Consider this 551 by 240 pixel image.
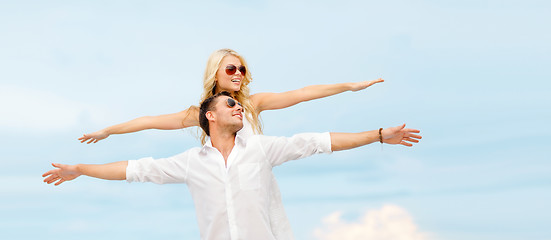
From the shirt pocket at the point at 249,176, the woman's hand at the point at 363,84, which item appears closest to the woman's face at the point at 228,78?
the woman's hand at the point at 363,84

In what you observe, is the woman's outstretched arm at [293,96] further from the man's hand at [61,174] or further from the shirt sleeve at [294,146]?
the man's hand at [61,174]

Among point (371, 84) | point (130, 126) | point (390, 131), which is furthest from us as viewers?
point (130, 126)

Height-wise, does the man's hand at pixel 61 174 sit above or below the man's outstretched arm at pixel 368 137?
above

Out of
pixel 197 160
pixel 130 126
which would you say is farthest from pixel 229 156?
pixel 130 126

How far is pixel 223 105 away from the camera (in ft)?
25.1

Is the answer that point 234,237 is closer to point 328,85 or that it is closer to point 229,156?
point 229,156

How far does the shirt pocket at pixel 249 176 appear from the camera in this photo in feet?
24.1

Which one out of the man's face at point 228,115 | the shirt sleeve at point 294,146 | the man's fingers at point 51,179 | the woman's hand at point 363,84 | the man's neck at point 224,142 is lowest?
the shirt sleeve at point 294,146

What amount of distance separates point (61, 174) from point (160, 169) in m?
1.37

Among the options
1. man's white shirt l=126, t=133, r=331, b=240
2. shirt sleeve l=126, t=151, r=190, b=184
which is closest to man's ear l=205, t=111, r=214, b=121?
man's white shirt l=126, t=133, r=331, b=240

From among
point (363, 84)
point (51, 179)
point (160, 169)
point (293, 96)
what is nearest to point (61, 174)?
point (51, 179)

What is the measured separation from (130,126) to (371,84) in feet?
13.3

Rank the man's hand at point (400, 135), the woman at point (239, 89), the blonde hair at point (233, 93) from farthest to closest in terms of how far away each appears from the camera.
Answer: the woman at point (239, 89), the blonde hair at point (233, 93), the man's hand at point (400, 135)

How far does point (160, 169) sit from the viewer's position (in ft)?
25.0
